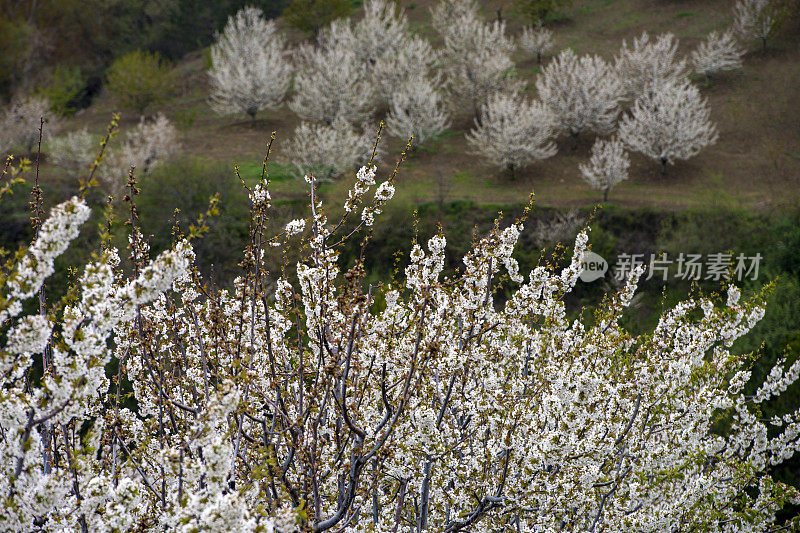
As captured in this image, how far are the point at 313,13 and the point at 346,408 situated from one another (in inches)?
1566

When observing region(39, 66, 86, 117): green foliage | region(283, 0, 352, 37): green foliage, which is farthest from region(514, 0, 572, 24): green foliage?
Answer: region(39, 66, 86, 117): green foliage

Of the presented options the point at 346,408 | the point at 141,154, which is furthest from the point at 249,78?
the point at 346,408

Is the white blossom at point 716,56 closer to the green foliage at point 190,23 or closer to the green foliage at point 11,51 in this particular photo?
the green foliage at point 190,23

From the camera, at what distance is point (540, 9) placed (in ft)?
123

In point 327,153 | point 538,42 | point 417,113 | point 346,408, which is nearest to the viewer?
point 346,408

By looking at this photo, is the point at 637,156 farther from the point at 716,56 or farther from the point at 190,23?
the point at 190,23

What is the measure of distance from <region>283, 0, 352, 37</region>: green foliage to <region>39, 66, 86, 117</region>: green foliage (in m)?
12.3

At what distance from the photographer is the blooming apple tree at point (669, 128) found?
2391 centimetres

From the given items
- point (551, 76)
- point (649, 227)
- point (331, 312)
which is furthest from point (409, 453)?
point (551, 76)

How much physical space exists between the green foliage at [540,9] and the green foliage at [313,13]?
1057 centimetres

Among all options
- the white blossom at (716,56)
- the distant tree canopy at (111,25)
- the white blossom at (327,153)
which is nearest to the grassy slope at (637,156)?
the white blossom at (716,56)

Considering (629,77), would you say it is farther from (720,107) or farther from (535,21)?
(535,21)

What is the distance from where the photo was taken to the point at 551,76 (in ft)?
94.3

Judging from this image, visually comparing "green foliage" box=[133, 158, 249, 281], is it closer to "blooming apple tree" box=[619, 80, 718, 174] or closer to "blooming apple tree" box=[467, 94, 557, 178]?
"blooming apple tree" box=[467, 94, 557, 178]
